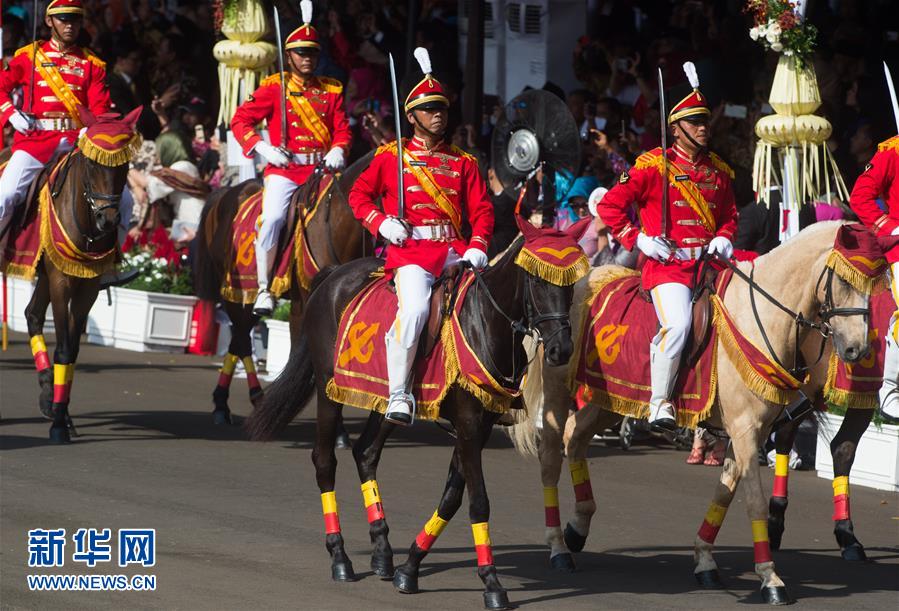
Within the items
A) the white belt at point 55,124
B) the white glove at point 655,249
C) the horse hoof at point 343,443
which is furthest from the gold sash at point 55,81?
the white glove at point 655,249

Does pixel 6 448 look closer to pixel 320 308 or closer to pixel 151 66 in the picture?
pixel 320 308

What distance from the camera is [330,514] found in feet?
30.2

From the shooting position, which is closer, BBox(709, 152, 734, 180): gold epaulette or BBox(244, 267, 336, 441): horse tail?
BBox(244, 267, 336, 441): horse tail

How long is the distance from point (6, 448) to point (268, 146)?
3184mm

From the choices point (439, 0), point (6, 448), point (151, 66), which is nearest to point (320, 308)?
point (6, 448)

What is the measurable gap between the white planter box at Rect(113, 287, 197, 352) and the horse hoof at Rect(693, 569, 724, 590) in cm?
1014

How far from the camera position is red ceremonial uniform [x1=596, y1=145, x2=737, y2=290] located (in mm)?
9812

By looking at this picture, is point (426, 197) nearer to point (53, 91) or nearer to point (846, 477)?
point (846, 477)

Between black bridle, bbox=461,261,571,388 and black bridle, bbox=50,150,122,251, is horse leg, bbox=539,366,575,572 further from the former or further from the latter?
black bridle, bbox=50,150,122,251

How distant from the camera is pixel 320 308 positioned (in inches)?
378

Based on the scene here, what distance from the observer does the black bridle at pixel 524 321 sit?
8273 mm

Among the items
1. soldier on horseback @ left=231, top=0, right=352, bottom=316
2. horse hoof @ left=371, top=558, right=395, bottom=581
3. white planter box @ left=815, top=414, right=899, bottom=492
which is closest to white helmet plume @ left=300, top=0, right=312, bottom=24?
soldier on horseback @ left=231, top=0, right=352, bottom=316

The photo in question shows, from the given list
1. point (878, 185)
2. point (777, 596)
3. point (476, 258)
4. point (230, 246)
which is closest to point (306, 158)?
point (230, 246)

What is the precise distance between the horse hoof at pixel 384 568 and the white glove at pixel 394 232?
1785 mm
